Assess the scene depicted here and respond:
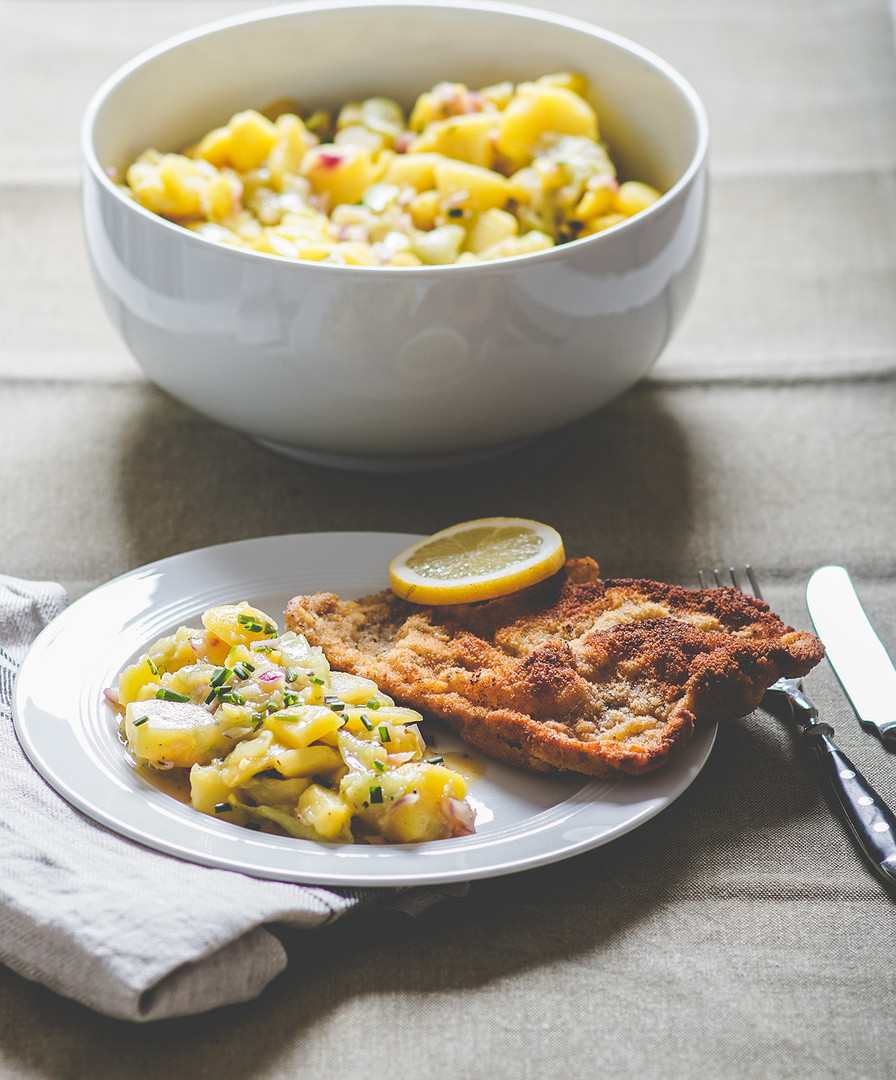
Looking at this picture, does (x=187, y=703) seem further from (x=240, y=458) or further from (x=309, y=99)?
(x=309, y=99)

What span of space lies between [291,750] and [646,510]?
1.05 m

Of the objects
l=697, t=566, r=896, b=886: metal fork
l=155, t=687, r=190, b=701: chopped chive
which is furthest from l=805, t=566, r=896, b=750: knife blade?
l=155, t=687, r=190, b=701: chopped chive

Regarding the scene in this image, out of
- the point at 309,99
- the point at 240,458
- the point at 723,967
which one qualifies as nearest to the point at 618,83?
the point at 309,99

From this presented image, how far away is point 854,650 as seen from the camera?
180cm

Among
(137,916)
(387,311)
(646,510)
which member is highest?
(387,311)

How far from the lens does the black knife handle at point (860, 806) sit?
152 cm

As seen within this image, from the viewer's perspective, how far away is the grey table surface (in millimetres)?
1322

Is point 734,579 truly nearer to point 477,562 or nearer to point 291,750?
point 477,562

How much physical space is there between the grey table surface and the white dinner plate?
0.10 m

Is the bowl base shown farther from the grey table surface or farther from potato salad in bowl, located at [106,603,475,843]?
potato salad in bowl, located at [106,603,475,843]

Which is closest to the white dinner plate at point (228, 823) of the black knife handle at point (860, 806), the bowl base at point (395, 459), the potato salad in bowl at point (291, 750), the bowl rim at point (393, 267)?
the potato salad in bowl at point (291, 750)

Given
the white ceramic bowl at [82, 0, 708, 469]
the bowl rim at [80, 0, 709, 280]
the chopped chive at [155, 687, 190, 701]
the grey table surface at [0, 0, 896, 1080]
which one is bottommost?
the grey table surface at [0, 0, 896, 1080]

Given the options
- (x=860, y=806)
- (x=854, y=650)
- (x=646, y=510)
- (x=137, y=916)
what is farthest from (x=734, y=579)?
(x=137, y=916)

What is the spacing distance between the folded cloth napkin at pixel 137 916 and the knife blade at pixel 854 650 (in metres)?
0.68
